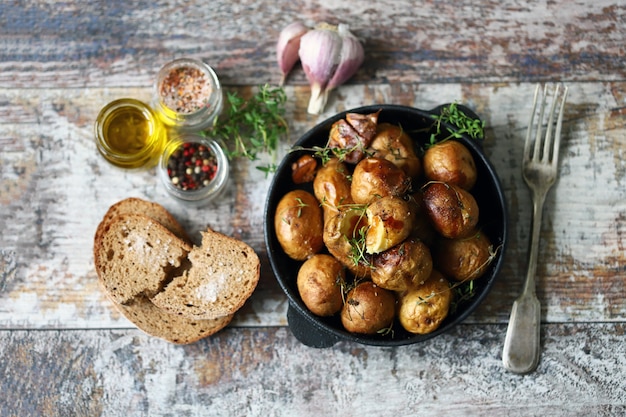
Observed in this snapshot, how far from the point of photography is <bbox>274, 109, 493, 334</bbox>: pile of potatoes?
4.61 feet

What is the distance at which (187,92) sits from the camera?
69.5 inches

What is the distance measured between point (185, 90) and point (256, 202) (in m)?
0.35

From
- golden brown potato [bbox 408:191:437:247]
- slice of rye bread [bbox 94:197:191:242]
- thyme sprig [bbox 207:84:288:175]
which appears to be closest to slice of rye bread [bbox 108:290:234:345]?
slice of rye bread [bbox 94:197:191:242]

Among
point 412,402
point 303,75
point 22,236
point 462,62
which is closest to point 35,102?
point 22,236

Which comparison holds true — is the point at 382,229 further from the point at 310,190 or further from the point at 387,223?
the point at 310,190

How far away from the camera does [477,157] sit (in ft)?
5.32

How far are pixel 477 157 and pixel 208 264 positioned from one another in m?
0.71

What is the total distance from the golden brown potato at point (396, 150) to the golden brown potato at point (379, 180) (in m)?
0.08

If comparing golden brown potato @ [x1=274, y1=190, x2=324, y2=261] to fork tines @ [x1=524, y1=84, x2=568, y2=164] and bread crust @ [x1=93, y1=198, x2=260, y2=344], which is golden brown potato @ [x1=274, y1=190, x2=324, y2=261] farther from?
fork tines @ [x1=524, y1=84, x2=568, y2=164]

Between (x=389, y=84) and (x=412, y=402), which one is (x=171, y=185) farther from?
(x=412, y=402)

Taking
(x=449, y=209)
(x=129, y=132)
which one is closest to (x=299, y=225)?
(x=449, y=209)

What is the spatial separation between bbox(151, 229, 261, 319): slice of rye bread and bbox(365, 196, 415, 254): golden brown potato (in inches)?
15.9

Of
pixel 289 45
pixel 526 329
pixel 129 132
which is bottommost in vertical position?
pixel 526 329

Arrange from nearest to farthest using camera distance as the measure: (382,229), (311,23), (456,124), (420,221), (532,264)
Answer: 1. (382,229)
2. (420,221)
3. (456,124)
4. (532,264)
5. (311,23)
